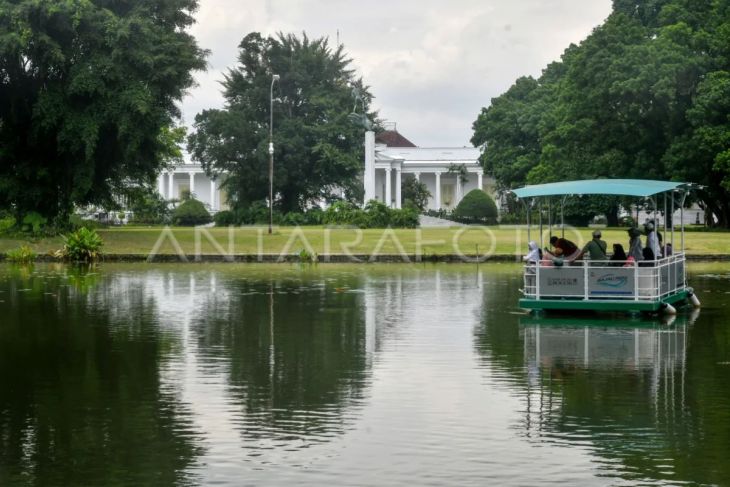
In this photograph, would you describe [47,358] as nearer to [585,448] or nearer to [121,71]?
[585,448]

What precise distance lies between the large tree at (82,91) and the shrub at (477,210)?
3850 centimetres

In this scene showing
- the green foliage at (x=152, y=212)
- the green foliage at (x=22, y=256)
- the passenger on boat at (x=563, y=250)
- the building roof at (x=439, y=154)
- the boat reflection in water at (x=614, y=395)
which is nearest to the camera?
the boat reflection in water at (x=614, y=395)

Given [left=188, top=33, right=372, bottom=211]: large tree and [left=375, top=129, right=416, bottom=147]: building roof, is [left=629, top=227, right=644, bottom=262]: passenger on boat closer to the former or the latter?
[left=188, top=33, right=372, bottom=211]: large tree

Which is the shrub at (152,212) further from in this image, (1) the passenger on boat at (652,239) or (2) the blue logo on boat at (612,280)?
(2) the blue logo on boat at (612,280)

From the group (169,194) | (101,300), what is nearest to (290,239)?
(101,300)

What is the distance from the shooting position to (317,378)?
14.3 m

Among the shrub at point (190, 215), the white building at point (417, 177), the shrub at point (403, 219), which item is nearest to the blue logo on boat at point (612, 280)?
the shrub at point (403, 219)

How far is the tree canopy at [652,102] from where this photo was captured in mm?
59562

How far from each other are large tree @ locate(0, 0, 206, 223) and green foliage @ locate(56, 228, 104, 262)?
12.3 ft

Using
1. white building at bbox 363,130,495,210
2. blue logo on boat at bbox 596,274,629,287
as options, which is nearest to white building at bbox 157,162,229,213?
white building at bbox 363,130,495,210

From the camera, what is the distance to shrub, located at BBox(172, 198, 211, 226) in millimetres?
88250

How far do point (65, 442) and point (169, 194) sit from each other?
360ft

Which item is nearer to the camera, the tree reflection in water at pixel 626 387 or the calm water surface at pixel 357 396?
the calm water surface at pixel 357 396

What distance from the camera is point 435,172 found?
117250 mm
